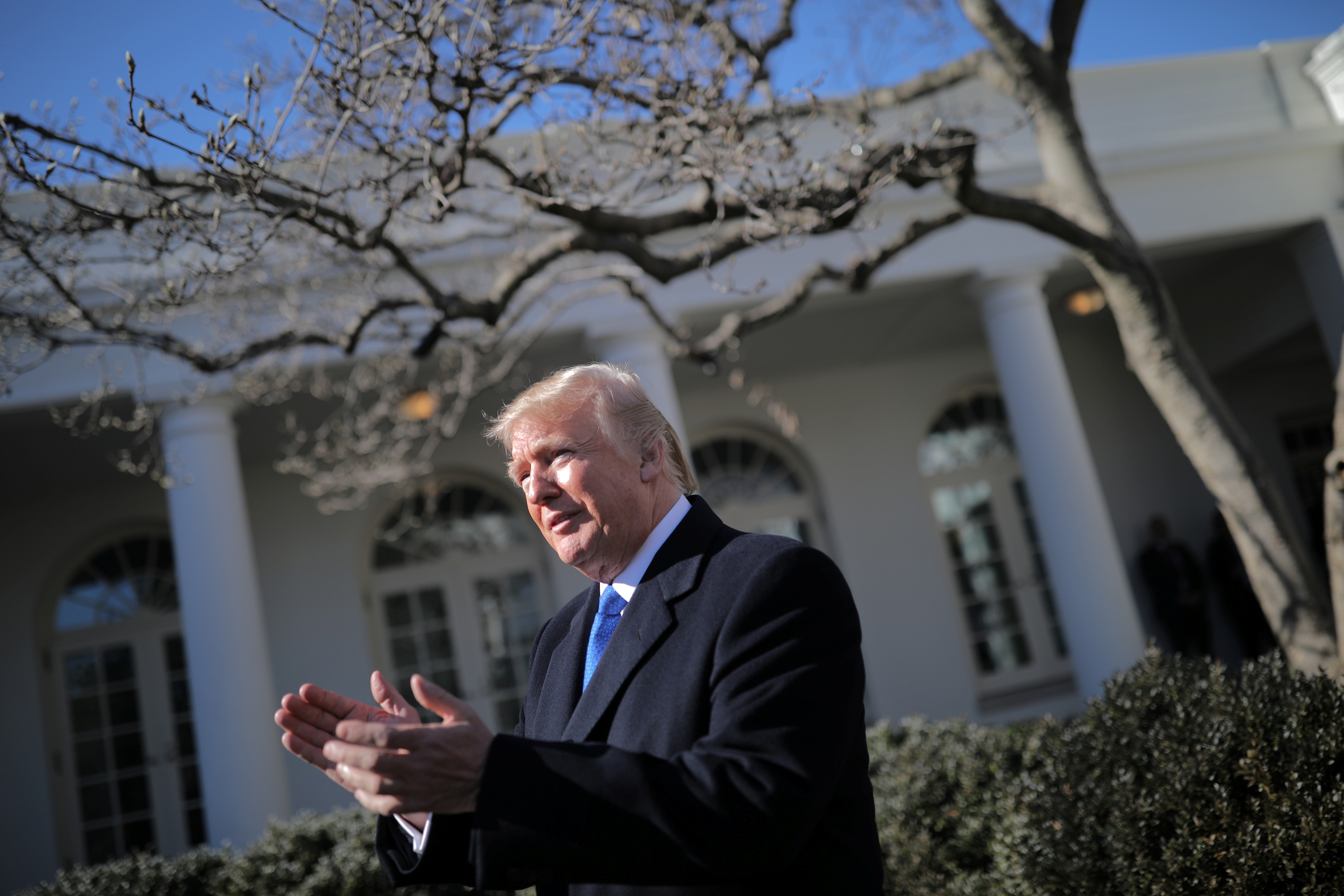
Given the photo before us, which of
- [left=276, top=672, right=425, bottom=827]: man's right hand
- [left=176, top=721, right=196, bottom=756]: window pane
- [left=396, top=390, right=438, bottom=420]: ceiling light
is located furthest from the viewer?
[left=176, top=721, right=196, bottom=756]: window pane

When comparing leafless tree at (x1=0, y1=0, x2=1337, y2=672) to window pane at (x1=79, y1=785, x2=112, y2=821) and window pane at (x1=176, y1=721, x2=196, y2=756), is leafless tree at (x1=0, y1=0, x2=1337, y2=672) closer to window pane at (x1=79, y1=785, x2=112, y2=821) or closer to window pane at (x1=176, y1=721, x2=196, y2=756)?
window pane at (x1=176, y1=721, x2=196, y2=756)

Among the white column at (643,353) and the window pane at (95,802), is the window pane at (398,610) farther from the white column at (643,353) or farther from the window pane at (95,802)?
the white column at (643,353)

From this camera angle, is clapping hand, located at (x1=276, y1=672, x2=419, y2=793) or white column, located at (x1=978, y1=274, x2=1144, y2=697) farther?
white column, located at (x1=978, y1=274, x2=1144, y2=697)

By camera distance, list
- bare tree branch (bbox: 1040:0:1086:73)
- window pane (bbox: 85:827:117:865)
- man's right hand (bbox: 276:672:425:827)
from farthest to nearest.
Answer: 1. window pane (bbox: 85:827:117:865)
2. bare tree branch (bbox: 1040:0:1086:73)
3. man's right hand (bbox: 276:672:425:827)

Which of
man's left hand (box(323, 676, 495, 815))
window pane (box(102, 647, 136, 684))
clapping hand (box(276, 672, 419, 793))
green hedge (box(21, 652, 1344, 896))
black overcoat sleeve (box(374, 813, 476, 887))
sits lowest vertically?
green hedge (box(21, 652, 1344, 896))

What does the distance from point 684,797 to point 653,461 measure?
2.35ft

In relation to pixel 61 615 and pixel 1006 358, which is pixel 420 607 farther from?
pixel 1006 358

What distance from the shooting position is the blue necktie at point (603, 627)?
1914mm

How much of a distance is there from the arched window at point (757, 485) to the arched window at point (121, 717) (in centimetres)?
568

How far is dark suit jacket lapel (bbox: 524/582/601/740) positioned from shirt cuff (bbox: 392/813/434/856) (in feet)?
0.82

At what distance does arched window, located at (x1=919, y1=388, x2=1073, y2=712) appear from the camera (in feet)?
36.2

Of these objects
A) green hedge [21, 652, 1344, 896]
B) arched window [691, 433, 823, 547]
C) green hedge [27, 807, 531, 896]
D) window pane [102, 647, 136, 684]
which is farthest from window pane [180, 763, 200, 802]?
green hedge [21, 652, 1344, 896]

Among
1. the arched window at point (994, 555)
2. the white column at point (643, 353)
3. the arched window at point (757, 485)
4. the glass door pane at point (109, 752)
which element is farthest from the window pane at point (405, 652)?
the arched window at point (994, 555)

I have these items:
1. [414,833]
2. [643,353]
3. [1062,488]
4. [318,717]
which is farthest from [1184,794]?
[643,353]
